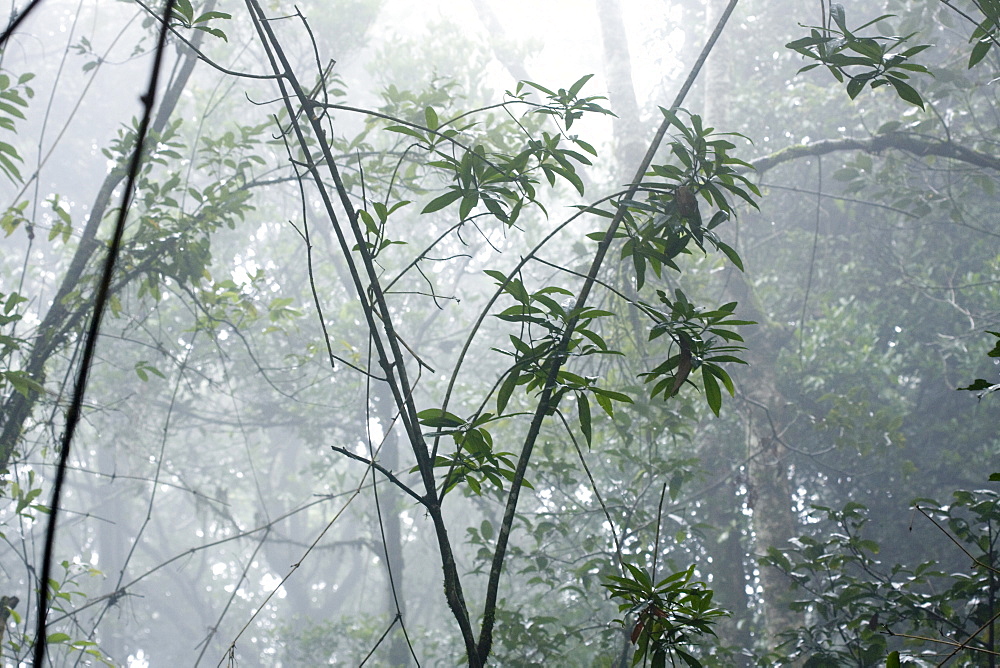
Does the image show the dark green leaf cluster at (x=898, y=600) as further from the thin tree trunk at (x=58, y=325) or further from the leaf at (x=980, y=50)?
the thin tree trunk at (x=58, y=325)

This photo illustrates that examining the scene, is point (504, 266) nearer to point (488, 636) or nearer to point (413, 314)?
point (413, 314)

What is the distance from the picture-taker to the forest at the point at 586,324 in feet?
3.49

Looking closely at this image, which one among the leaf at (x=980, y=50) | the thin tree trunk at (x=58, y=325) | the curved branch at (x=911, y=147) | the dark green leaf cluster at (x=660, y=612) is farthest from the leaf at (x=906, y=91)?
the curved branch at (x=911, y=147)

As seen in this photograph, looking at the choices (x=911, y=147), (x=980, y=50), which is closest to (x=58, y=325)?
(x=980, y=50)

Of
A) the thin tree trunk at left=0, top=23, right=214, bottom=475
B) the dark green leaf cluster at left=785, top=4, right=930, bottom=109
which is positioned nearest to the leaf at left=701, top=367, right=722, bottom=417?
the dark green leaf cluster at left=785, top=4, right=930, bottom=109

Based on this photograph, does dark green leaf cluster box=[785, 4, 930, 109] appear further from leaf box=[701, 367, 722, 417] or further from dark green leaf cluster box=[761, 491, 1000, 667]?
dark green leaf cluster box=[761, 491, 1000, 667]

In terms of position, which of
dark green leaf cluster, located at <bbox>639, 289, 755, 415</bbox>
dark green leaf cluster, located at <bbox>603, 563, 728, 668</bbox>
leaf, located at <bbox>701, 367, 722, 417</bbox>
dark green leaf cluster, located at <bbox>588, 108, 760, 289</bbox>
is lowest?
dark green leaf cluster, located at <bbox>603, 563, 728, 668</bbox>

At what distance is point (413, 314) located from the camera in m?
7.26

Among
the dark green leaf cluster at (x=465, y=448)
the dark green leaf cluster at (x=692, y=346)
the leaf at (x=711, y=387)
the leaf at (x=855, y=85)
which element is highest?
the leaf at (x=855, y=85)

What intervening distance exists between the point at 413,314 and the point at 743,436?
333cm

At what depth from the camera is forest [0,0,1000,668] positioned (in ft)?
3.49

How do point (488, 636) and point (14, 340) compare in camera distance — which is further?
point (14, 340)

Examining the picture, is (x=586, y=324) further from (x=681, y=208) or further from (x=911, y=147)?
(x=911, y=147)

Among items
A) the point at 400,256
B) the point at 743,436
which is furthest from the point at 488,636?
the point at 400,256
